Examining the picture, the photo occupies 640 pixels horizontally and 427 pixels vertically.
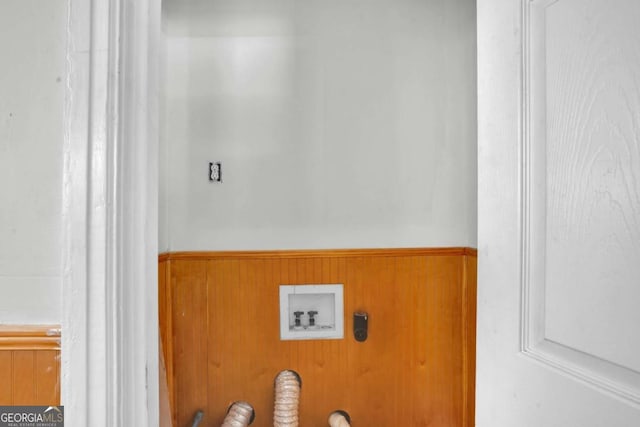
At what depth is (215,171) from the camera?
2.32 metres

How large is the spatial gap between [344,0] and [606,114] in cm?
207

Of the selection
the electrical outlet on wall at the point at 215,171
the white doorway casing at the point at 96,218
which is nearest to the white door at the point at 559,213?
the white doorway casing at the point at 96,218

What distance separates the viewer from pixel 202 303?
232cm

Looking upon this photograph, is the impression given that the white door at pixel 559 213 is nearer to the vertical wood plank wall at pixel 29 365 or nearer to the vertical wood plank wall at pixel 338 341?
the vertical wood plank wall at pixel 29 365

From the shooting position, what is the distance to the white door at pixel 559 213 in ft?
1.84

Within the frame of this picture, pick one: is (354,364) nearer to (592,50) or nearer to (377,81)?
(377,81)

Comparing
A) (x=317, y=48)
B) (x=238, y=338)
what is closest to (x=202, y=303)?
(x=238, y=338)

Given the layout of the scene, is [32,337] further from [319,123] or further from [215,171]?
[319,123]

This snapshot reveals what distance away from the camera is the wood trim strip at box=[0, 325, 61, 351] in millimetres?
717

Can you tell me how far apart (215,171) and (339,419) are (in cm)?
139

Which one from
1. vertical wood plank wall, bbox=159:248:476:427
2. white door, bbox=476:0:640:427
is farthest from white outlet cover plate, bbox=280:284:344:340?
white door, bbox=476:0:640:427

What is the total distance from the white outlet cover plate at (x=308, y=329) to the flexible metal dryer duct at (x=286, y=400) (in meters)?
0.20

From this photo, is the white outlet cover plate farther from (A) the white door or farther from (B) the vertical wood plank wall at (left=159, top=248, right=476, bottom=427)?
(A) the white door

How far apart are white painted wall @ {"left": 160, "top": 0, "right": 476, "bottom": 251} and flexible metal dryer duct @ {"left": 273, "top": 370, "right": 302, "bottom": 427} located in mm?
666
